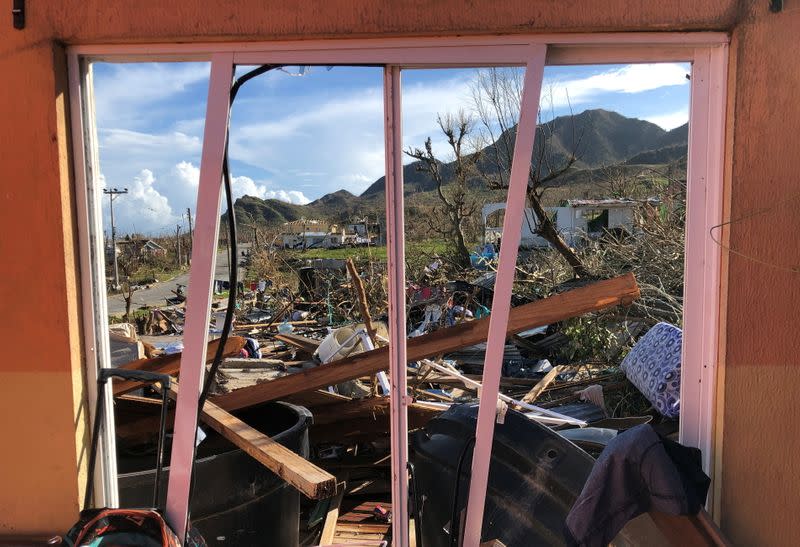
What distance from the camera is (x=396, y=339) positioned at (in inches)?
77.0

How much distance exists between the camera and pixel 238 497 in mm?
2633

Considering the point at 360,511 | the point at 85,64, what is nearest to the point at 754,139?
the point at 85,64

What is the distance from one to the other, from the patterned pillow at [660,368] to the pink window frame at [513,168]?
7.06 ft

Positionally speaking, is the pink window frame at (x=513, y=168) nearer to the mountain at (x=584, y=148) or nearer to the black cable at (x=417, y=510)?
the black cable at (x=417, y=510)

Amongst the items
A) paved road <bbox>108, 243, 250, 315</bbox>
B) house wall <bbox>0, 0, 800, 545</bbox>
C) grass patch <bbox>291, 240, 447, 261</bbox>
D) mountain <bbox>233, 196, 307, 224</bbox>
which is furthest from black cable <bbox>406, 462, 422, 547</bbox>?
paved road <bbox>108, 243, 250, 315</bbox>

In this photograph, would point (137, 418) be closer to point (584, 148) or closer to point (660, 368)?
point (660, 368)

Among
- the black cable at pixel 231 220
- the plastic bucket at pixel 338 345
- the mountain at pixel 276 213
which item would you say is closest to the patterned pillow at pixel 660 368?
the plastic bucket at pixel 338 345

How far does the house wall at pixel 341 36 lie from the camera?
1.80 m

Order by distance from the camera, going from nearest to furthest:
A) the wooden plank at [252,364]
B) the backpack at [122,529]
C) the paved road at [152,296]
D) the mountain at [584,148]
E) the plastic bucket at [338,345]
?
1. the backpack at [122,529]
2. the mountain at [584,148]
3. the plastic bucket at [338,345]
4. the wooden plank at [252,364]
5. the paved road at [152,296]

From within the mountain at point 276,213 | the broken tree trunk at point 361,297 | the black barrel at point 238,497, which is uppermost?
the mountain at point 276,213

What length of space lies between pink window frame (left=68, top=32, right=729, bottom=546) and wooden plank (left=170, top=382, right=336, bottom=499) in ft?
0.90

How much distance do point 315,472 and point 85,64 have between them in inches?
64.8

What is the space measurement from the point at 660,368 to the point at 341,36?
3.39 m

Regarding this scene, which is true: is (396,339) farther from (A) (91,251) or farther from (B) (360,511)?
(B) (360,511)
